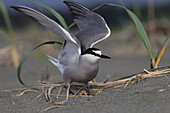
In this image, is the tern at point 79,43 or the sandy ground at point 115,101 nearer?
the sandy ground at point 115,101

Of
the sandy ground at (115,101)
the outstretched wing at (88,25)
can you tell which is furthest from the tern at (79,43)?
the sandy ground at (115,101)

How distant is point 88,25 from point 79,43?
0.41 m

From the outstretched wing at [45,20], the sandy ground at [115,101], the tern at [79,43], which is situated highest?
the outstretched wing at [45,20]

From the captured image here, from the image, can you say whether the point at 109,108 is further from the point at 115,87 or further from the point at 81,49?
the point at 81,49

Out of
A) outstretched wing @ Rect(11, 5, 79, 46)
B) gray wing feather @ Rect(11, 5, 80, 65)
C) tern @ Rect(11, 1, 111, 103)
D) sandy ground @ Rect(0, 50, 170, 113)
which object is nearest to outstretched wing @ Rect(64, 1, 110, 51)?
tern @ Rect(11, 1, 111, 103)

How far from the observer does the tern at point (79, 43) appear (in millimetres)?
2174

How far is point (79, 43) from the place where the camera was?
2.32 metres

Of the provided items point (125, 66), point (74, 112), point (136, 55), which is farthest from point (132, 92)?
point (136, 55)

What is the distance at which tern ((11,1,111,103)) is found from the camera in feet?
7.13

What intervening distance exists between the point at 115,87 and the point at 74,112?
0.63 meters

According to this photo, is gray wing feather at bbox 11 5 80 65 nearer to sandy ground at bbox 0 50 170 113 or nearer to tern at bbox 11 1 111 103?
tern at bbox 11 1 111 103

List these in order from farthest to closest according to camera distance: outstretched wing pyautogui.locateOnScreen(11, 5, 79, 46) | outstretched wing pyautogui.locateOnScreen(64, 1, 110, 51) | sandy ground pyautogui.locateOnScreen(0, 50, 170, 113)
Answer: outstretched wing pyautogui.locateOnScreen(64, 1, 110, 51) → outstretched wing pyautogui.locateOnScreen(11, 5, 79, 46) → sandy ground pyautogui.locateOnScreen(0, 50, 170, 113)

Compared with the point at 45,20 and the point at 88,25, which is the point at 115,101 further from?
the point at 88,25

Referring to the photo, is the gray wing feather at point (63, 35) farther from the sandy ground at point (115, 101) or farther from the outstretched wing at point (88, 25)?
the sandy ground at point (115, 101)
